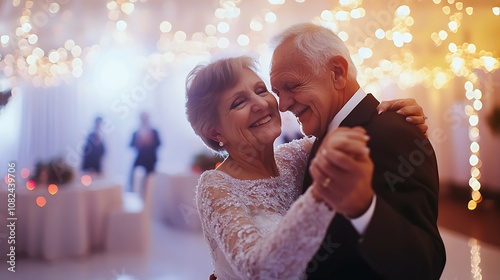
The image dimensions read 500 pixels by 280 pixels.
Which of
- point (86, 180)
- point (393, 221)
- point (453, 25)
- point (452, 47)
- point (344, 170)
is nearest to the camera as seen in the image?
point (344, 170)

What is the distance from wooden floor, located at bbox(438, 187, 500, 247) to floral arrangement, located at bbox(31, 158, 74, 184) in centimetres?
489

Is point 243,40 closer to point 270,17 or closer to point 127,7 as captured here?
point 270,17

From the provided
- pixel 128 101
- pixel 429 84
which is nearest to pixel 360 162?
pixel 429 84

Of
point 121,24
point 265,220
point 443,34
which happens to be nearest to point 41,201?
point 121,24

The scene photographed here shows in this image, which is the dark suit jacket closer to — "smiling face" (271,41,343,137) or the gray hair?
"smiling face" (271,41,343,137)

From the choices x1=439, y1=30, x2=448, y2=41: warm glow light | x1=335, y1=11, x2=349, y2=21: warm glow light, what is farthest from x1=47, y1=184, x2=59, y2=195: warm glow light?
x1=439, y1=30, x2=448, y2=41: warm glow light

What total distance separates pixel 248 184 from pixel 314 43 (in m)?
0.53

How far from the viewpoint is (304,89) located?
1.48 meters

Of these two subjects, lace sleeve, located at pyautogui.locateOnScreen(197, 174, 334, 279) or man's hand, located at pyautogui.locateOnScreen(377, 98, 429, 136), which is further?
man's hand, located at pyautogui.locateOnScreen(377, 98, 429, 136)

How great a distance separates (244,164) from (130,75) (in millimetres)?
7990

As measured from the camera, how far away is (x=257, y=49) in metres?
7.46

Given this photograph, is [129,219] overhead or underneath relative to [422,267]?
underneath

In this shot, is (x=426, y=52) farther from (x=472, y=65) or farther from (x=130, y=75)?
(x=130, y=75)

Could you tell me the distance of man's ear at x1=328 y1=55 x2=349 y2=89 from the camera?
4.87 ft
